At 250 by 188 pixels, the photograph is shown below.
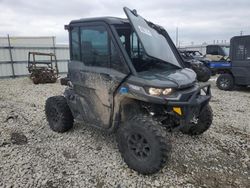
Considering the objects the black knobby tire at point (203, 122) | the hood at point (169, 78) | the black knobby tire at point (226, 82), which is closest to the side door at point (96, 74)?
the hood at point (169, 78)

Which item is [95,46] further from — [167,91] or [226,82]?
[226,82]

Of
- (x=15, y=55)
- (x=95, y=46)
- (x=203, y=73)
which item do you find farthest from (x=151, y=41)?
(x=15, y=55)

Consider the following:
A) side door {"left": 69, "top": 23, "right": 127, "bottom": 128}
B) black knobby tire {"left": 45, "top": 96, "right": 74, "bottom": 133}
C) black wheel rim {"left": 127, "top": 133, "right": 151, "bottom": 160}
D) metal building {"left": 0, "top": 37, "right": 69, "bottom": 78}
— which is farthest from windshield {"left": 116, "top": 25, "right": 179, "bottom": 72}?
metal building {"left": 0, "top": 37, "right": 69, "bottom": 78}

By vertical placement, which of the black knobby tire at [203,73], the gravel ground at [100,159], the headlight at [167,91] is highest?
the headlight at [167,91]

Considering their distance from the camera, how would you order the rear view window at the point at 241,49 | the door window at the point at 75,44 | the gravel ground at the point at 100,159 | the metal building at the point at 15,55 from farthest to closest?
1. the metal building at the point at 15,55
2. the rear view window at the point at 241,49
3. the door window at the point at 75,44
4. the gravel ground at the point at 100,159

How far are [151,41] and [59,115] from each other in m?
2.39

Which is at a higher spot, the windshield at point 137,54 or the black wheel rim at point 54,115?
the windshield at point 137,54

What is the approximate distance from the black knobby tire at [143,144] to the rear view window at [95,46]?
1.05m

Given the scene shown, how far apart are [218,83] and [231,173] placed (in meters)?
7.52

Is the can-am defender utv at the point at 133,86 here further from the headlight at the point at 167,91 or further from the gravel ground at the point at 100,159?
the gravel ground at the point at 100,159

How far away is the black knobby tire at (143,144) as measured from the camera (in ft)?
10.0

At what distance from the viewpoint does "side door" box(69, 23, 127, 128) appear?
3500mm

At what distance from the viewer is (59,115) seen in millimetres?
4633

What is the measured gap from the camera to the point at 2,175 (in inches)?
132
